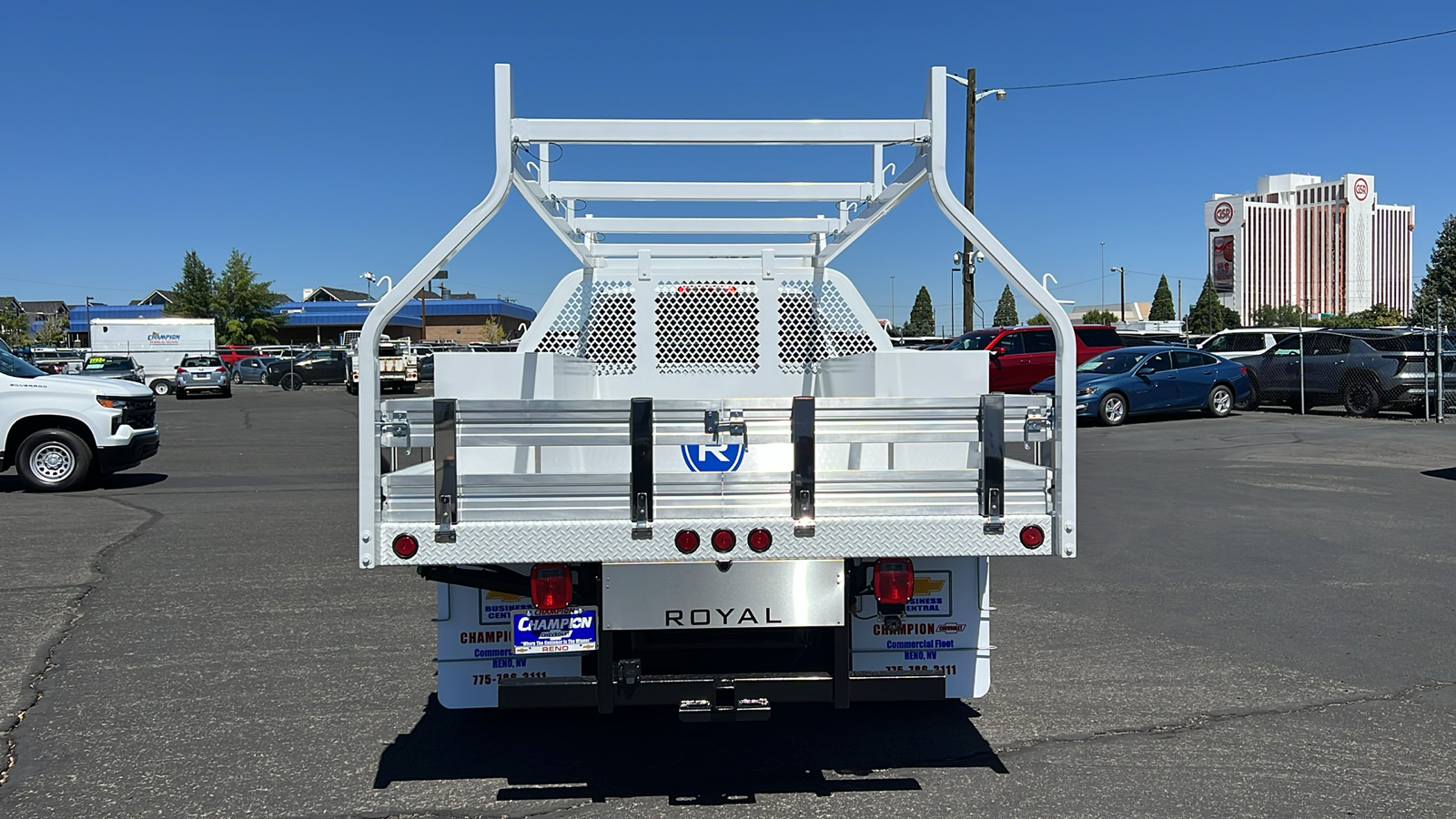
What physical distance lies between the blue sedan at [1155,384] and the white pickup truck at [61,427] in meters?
14.6

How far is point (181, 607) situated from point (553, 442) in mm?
4818

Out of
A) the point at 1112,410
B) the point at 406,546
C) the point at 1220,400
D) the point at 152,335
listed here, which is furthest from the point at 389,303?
the point at 152,335

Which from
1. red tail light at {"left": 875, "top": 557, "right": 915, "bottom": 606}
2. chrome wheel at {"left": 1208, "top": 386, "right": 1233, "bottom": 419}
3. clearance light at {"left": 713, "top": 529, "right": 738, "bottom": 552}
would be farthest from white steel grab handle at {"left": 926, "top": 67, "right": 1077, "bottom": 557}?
chrome wheel at {"left": 1208, "top": 386, "right": 1233, "bottom": 419}

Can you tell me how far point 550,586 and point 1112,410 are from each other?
18548 mm

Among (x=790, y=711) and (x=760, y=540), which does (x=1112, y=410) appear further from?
(x=760, y=540)

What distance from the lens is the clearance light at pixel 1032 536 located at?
145 inches

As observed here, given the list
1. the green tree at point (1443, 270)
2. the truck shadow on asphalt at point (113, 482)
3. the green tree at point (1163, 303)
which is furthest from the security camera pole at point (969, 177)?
the green tree at point (1163, 303)

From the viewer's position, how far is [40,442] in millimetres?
13273

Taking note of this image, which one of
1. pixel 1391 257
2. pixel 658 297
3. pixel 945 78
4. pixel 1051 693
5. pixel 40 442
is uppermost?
pixel 1391 257

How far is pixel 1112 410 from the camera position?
20.9 metres

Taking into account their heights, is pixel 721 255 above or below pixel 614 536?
above

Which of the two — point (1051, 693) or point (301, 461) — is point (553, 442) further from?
point (301, 461)

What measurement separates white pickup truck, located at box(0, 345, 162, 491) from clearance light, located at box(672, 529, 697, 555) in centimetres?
1195

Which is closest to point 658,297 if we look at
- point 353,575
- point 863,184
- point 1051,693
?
point 863,184
